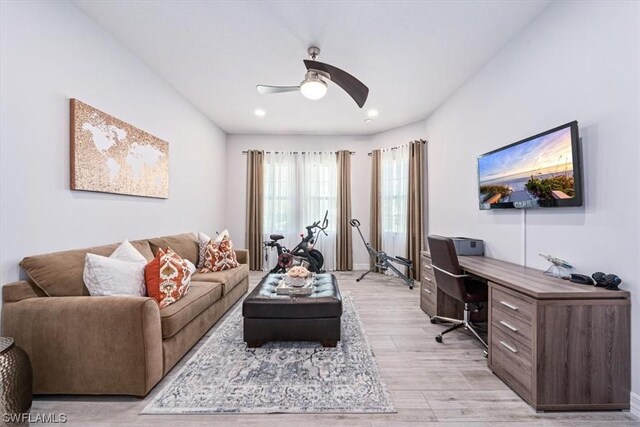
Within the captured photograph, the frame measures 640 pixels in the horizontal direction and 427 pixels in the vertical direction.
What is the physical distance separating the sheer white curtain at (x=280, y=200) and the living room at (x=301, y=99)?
177cm

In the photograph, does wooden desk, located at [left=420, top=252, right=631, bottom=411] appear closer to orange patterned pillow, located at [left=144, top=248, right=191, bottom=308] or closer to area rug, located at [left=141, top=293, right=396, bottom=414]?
area rug, located at [left=141, top=293, right=396, bottom=414]

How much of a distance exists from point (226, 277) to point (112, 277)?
4.04 ft

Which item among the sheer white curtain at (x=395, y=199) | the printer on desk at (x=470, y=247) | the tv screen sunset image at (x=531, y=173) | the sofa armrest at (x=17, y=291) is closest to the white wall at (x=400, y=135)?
the sheer white curtain at (x=395, y=199)

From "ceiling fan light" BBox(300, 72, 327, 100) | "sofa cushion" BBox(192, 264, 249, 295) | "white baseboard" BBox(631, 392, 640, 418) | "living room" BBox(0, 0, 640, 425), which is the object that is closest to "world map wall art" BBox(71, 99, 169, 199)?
"living room" BBox(0, 0, 640, 425)

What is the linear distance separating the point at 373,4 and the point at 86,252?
9.87 feet

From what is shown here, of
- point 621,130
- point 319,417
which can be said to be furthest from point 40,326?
point 621,130

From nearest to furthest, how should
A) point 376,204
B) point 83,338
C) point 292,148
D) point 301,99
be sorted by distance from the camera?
point 83,338 → point 301,99 → point 376,204 → point 292,148

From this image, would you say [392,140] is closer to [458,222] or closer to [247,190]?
[458,222]

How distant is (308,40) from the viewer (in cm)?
258

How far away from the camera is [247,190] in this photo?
545 centimetres

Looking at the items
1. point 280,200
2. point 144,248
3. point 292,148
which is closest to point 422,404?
point 144,248

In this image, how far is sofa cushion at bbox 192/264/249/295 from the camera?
2975mm

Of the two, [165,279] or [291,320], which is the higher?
[165,279]

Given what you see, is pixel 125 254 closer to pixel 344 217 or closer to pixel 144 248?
pixel 144 248
